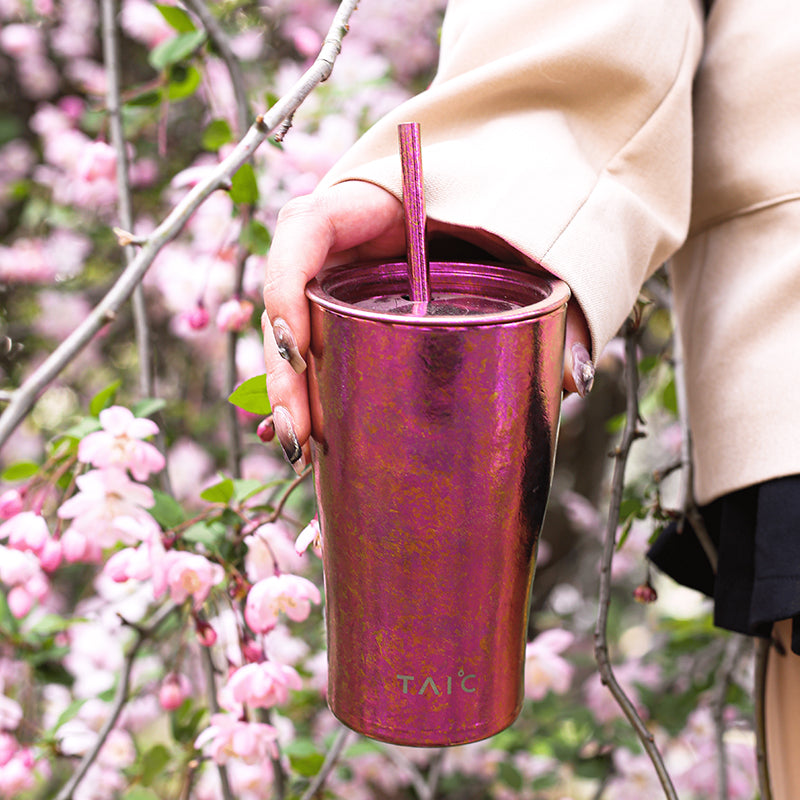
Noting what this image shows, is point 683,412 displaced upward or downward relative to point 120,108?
downward

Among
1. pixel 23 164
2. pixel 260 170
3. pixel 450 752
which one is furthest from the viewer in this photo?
pixel 23 164

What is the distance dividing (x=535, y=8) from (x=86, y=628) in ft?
5.40

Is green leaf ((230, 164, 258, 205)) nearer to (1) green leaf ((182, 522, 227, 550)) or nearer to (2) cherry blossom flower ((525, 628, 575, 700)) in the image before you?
(1) green leaf ((182, 522, 227, 550))

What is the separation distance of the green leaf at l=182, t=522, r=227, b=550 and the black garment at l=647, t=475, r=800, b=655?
0.44m

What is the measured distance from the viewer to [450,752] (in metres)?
1.90

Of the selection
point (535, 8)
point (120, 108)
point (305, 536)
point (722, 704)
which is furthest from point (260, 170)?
point (722, 704)

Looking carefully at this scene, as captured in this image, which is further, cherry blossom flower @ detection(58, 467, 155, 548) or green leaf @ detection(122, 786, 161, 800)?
green leaf @ detection(122, 786, 161, 800)

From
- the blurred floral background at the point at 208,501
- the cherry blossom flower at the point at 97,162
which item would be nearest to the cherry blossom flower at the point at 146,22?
the blurred floral background at the point at 208,501

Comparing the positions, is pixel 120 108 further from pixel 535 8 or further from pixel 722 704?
pixel 722 704

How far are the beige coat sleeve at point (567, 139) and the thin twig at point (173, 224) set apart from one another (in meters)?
0.06

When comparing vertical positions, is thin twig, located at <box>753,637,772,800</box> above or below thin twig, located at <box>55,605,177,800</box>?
above

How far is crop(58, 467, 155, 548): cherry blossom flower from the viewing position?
0.90 metres

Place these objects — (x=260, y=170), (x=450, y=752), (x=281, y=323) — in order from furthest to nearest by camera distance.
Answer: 1. (x=450, y=752)
2. (x=260, y=170)
3. (x=281, y=323)

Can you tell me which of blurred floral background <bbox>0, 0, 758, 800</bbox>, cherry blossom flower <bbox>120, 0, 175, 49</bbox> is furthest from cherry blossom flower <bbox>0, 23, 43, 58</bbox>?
cherry blossom flower <bbox>120, 0, 175, 49</bbox>
